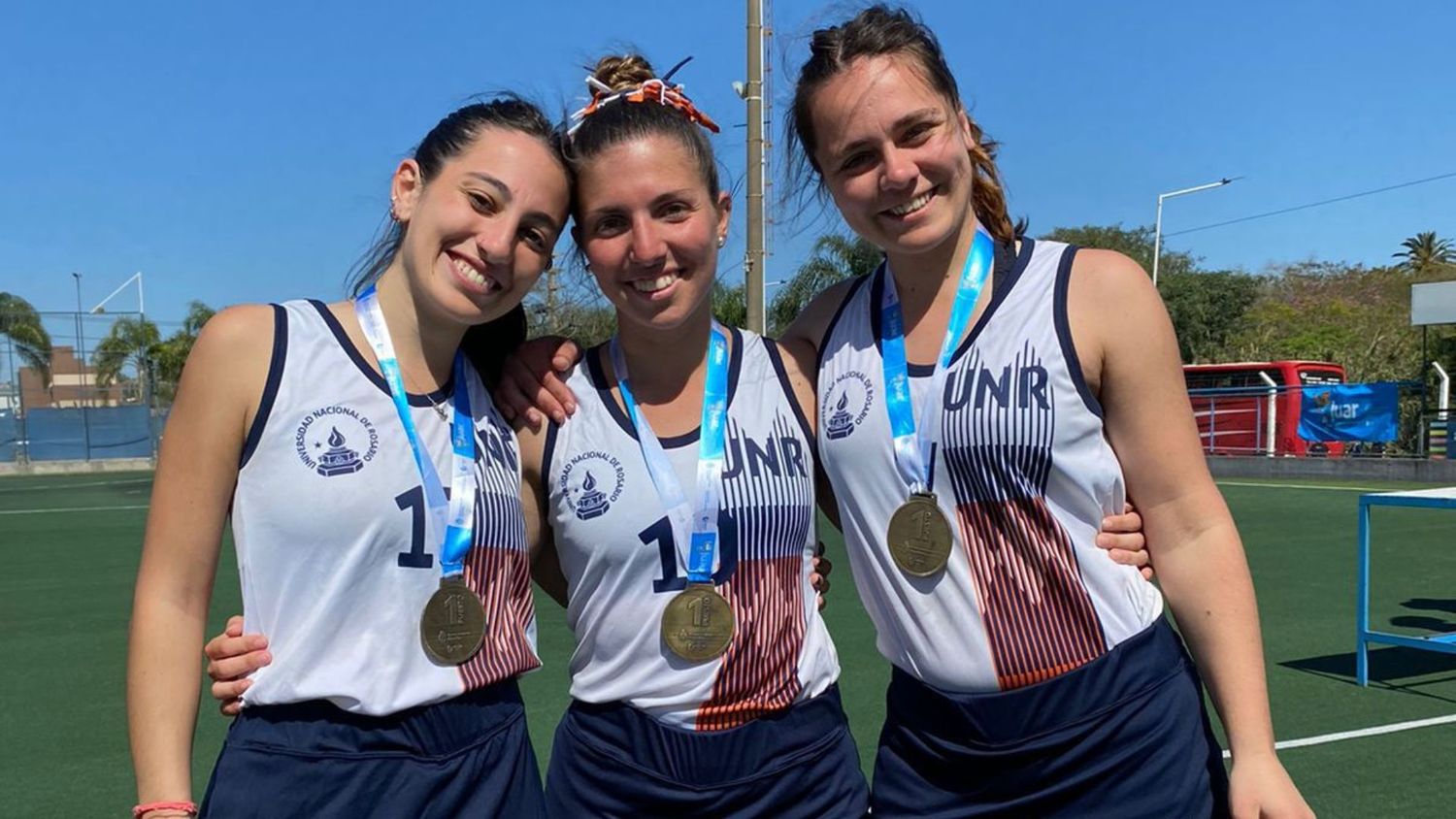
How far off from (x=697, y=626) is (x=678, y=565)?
126 mm

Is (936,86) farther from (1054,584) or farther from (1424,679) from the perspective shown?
(1424,679)

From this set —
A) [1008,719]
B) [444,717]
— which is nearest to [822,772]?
[1008,719]

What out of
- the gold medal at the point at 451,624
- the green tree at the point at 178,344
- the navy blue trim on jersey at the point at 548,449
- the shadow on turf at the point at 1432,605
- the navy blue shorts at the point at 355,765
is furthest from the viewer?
the green tree at the point at 178,344

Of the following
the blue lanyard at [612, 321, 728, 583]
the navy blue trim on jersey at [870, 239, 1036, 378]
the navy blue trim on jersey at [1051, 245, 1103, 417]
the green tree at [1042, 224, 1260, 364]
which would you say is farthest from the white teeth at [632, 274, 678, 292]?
the green tree at [1042, 224, 1260, 364]

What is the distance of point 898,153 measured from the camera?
7.44 feet

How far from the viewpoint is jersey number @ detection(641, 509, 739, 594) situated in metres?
2.34

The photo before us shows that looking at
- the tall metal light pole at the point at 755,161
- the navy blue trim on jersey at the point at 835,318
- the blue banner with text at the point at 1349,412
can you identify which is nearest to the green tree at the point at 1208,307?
the blue banner with text at the point at 1349,412

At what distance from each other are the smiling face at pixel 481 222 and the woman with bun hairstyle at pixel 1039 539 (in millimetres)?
615

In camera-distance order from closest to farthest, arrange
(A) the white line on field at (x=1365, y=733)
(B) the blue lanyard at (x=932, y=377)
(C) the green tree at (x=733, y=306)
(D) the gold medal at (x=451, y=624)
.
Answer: (D) the gold medal at (x=451, y=624)
(B) the blue lanyard at (x=932, y=377)
(A) the white line on field at (x=1365, y=733)
(C) the green tree at (x=733, y=306)

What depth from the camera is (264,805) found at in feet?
6.48

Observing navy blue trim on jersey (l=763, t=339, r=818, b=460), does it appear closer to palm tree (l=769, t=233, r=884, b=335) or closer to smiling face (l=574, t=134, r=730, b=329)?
smiling face (l=574, t=134, r=730, b=329)

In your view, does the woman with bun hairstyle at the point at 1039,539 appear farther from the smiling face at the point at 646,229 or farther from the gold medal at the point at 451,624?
the gold medal at the point at 451,624

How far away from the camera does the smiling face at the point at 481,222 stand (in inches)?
88.1

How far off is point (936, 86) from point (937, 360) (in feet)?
1.78
